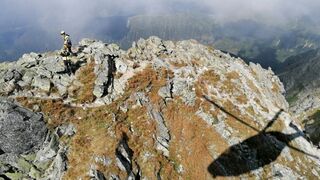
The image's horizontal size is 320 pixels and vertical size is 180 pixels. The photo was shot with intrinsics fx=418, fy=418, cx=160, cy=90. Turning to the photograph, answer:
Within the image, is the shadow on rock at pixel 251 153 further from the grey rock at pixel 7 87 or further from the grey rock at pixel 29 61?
Answer: the grey rock at pixel 7 87

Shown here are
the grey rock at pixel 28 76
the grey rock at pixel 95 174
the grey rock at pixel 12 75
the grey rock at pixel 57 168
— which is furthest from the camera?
the grey rock at pixel 28 76

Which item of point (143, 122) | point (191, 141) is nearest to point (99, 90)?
point (143, 122)

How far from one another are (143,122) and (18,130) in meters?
14.6

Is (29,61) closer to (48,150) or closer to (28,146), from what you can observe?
(28,146)

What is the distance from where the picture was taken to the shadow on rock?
158ft

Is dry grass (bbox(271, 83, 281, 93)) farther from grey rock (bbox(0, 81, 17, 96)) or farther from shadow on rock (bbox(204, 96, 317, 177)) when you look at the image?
grey rock (bbox(0, 81, 17, 96))

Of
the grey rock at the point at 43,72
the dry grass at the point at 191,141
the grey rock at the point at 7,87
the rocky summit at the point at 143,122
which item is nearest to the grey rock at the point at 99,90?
the rocky summit at the point at 143,122

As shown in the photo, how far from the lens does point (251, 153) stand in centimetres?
5128

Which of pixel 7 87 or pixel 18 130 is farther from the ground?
pixel 7 87

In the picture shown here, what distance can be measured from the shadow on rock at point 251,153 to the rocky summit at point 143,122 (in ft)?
0.45

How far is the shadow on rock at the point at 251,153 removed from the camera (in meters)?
48.2

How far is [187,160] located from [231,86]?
17.2 metres

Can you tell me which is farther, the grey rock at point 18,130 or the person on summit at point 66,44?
the person on summit at point 66,44

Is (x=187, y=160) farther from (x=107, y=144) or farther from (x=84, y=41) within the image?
(x=84, y=41)
